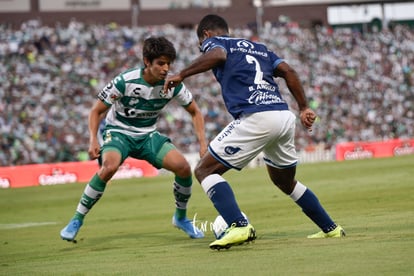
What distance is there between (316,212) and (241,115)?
145 cm

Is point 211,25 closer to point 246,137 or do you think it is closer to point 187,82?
point 246,137

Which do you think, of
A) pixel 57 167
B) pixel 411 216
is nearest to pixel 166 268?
pixel 411 216

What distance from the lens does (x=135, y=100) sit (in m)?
12.1

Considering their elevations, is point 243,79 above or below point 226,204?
above

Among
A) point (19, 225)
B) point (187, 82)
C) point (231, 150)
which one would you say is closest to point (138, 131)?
point (231, 150)

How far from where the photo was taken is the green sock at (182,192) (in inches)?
477

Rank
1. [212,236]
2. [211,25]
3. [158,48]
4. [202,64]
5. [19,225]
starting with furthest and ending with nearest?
[19,225], [212,236], [158,48], [211,25], [202,64]

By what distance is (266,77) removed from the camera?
9.46 meters

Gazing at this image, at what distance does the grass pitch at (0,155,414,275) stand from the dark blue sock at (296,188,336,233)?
34 centimetres

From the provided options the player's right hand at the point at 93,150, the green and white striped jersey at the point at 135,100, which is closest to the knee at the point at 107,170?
the player's right hand at the point at 93,150

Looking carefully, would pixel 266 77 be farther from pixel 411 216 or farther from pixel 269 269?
pixel 411 216

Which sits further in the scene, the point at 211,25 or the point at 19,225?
the point at 19,225

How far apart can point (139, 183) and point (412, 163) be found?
8502 mm

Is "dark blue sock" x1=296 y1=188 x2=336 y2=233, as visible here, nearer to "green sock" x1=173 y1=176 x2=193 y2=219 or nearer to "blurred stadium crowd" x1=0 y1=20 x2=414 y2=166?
"green sock" x1=173 y1=176 x2=193 y2=219
